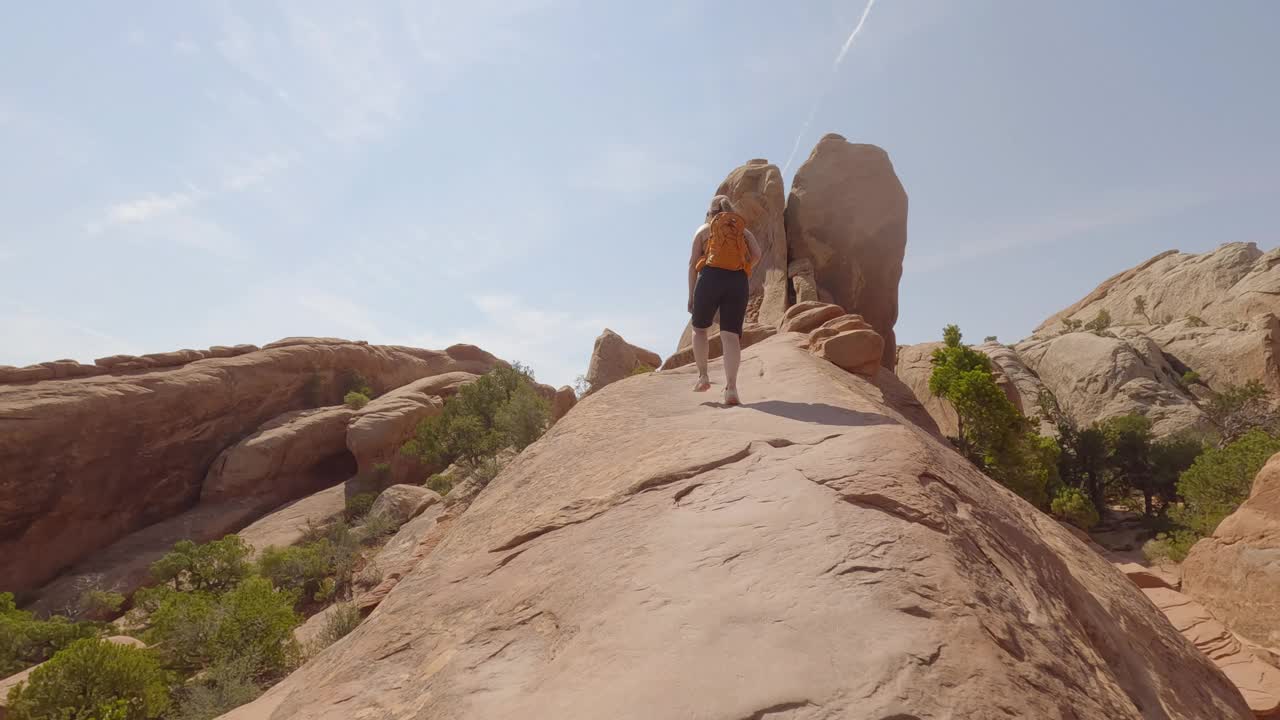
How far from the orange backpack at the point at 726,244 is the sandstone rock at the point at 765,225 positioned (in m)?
16.3

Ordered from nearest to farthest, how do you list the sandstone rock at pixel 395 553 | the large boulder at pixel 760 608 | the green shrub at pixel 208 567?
1. the large boulder at pixel 760 608
2. the sandstone rock at pixel 395 553
3. the green shrub at pixel 208 567

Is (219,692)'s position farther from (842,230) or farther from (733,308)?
(842,230)

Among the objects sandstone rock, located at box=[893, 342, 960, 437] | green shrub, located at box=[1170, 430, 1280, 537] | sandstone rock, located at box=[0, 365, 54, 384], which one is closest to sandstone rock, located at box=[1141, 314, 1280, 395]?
sandstone rock, located at box=[893, 342, 960, 437]

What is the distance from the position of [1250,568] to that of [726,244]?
39.9 feet

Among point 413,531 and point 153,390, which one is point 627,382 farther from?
point 153,390

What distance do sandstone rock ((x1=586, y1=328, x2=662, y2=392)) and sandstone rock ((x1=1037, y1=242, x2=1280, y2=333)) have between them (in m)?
40.6

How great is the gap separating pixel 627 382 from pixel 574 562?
4392 mm

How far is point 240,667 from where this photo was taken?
35.7 feet

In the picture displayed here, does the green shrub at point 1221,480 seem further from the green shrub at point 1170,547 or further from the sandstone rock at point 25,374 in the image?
the sandstone rock at point 25,374

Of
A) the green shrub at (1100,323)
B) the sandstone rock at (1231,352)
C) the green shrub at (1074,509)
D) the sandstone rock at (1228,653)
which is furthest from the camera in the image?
the green shrub at (1100,323)

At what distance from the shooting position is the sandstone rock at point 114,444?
75.2ft

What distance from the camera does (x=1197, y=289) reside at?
49.7 meters

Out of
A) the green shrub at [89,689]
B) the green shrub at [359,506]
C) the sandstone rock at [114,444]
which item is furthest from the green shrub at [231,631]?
the sandstone rock at [114,444]

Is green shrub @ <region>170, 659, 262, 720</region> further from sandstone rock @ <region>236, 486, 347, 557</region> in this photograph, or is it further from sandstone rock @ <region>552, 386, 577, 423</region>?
sandstone rock @ <region>236, 486, 347, 557</region>
